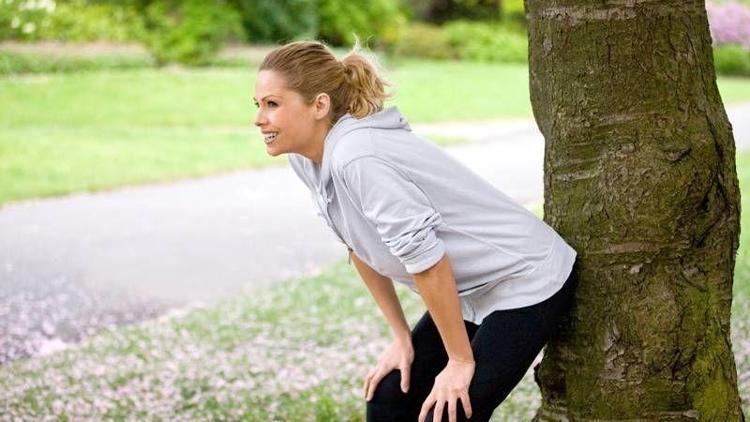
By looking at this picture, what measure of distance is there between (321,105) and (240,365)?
3522 millimetres

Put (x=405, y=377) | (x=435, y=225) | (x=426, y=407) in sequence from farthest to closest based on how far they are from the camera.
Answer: (x=405, y=377) < (x=426, y=407) < (x=435, y=225)

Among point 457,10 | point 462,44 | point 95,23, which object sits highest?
point 95,23

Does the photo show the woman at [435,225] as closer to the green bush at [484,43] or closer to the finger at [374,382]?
the finger at [374,382]

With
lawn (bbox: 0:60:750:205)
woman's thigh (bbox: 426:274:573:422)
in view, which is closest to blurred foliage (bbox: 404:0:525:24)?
lawn (bbox: 0:60:750:205)

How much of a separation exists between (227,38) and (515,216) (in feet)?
90.2

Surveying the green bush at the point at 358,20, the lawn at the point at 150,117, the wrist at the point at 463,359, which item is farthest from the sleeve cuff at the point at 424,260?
the green bush at the point at 358,20

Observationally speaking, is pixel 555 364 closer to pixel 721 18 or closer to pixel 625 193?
pixel 625 193

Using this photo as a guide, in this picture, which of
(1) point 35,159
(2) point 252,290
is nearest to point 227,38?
(1) point 35,159

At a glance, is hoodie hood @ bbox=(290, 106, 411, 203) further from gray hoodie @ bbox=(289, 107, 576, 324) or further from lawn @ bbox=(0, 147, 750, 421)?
lawn @ bbox=(0, 147, 750, 421)

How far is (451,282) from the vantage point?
280 centimetres

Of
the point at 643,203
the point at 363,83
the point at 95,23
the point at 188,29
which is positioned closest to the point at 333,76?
the point at 363,83

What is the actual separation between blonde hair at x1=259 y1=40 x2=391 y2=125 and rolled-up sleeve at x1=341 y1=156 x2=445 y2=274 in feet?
0.86

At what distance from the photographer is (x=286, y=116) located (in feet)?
9.63

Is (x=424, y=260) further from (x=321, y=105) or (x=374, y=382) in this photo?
(x=374, y=382)
